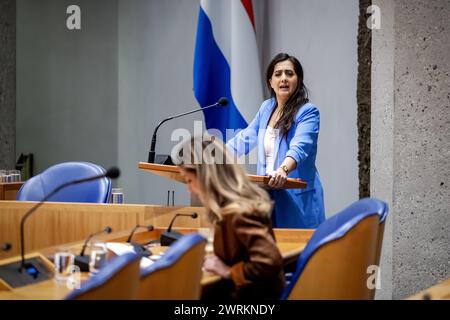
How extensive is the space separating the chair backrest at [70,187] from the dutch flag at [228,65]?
4.72 feet

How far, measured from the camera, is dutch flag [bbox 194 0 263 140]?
4.78m

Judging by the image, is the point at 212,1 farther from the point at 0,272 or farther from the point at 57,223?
the point at 0,272

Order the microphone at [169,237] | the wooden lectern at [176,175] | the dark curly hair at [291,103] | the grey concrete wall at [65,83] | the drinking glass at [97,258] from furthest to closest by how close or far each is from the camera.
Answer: the grey concrete wall at [65,83] < the dark curly hair at [291,103] < the wooden lectern at [176,175] < the microphone at [169,237] < the drinking glass at [97,258]

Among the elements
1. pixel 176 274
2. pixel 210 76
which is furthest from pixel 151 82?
pixel 176 274

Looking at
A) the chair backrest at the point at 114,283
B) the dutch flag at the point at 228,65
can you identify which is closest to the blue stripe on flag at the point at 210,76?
the dutch flag at the point at 228,65

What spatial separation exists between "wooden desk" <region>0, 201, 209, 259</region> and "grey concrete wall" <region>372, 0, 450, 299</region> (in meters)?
1.55

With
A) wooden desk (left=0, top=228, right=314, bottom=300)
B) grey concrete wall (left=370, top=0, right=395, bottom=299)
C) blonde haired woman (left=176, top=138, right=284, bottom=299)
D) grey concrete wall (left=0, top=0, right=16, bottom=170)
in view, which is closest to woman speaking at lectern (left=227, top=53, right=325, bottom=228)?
grey concrete wall (left=370, top=0, right=395, bottom=299)

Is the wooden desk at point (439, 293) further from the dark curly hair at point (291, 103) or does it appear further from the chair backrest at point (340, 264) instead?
the dark curly hair at point (291, 103)

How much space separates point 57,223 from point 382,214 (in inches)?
63.1

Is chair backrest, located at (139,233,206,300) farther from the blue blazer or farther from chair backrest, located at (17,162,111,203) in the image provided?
chair backrest, located at (17,162,111,203)

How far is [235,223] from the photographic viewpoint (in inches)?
75.0

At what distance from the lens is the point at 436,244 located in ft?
11.9

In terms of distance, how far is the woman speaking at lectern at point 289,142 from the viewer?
335 centimetres

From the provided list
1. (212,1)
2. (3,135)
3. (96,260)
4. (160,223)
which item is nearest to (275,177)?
(160,223)
